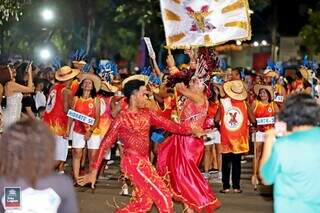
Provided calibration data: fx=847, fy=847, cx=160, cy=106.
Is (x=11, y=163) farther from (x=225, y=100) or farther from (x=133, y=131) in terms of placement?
(x=225, y=100)

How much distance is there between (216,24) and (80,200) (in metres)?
3.02

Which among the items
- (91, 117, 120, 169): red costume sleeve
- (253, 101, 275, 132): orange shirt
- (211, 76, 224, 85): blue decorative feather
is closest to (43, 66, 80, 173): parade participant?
(211, 76, 224, 85): blue decorative feather

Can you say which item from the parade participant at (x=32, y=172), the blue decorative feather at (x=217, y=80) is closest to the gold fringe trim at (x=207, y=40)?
the blue decorative feather at (x=217, y=80)

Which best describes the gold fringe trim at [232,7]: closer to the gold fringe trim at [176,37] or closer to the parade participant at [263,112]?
the gold fringe trim at [176,37]

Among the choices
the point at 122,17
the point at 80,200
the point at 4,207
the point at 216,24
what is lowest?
the point at 80,200

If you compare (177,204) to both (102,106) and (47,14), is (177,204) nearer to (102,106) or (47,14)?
(102,106)

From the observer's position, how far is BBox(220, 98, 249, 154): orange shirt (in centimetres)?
1268

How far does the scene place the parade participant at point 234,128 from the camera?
12664 millimetres

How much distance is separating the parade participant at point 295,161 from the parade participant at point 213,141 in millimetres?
7512

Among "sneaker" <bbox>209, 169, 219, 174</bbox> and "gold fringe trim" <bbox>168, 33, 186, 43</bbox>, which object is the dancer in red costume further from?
"sneaker" <bbox>209, 169, 219, 174</bbox>

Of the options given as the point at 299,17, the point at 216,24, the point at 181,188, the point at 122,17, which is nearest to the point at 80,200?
the point at 181,188

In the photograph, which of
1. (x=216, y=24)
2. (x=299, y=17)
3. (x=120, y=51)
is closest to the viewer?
(x=216, y=24)

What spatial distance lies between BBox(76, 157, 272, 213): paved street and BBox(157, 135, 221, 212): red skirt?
1025 millimetres

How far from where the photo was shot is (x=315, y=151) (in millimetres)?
5391
